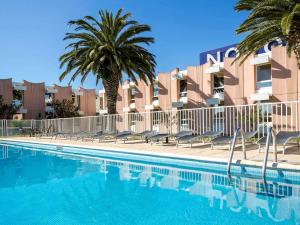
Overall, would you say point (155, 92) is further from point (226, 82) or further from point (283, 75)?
point (283, 75)

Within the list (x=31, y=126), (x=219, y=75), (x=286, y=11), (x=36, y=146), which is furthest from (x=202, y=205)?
(x=31, y=126)

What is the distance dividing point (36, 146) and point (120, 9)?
11.2m

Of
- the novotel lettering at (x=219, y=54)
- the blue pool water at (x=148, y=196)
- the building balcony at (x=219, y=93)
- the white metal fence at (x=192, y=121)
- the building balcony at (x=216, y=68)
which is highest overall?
the novotel lettering at (x=219, y=54)

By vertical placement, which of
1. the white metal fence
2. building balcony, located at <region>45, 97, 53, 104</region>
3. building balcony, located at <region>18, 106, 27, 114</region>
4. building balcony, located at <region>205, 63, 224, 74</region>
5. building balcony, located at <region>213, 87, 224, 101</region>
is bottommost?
the white metal fence

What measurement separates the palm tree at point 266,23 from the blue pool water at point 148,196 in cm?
747

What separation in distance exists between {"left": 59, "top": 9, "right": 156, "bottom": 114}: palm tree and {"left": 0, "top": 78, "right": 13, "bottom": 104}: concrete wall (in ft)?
70.2

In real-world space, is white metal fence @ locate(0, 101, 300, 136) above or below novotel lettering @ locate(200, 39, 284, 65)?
below

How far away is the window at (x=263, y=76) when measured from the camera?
73.2ft

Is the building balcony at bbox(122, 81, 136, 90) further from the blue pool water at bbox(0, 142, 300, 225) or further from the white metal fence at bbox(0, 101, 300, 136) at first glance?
the blue pool water at bbox(0, 142, 300, 225)

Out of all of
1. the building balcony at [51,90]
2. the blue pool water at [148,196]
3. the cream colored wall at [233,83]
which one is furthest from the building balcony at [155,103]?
the blue pool water at [148,196]

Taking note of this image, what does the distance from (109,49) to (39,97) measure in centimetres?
2730

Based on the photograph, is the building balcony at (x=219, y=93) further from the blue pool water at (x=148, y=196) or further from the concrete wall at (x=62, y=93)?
the concrete wall at (x=62, y=93)

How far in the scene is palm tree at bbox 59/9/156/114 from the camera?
2023cm

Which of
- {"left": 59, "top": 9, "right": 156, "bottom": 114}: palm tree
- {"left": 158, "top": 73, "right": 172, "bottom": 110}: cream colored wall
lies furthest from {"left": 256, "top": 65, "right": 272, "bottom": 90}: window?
{"left": 158, "top": 73, "right": 172, "bottom": 110}: cream colored wall
